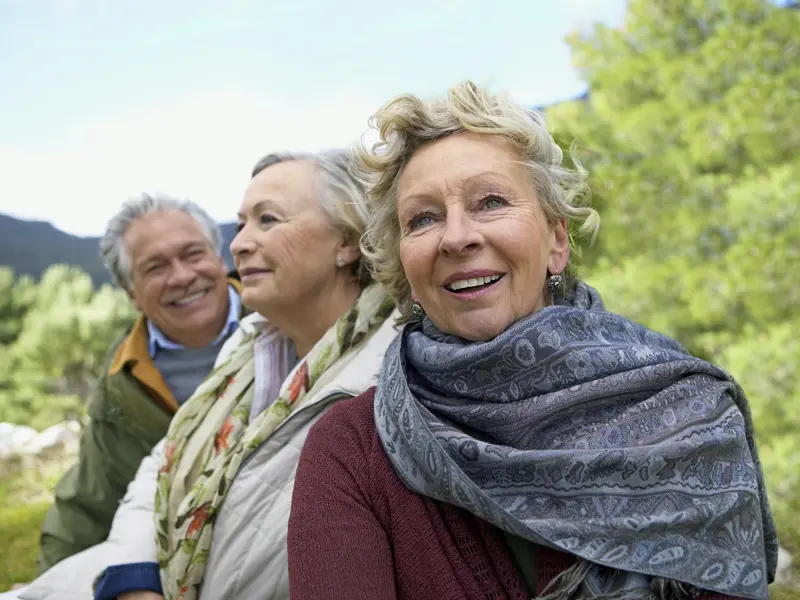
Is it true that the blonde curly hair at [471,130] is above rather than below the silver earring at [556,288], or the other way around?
above

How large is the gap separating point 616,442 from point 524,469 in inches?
6.8

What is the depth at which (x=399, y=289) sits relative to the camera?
1710 mm

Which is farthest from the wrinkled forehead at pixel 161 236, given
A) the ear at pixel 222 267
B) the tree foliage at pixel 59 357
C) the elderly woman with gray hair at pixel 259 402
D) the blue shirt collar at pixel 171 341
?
the tree foliage at pixel 59 357

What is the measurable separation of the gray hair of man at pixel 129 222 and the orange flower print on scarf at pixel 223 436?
45.7 inches

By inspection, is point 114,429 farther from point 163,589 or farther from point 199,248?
point 163,589

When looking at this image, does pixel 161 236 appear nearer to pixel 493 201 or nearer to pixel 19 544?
pixel 493 201

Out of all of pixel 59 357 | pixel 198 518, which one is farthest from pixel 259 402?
pixel 59 357

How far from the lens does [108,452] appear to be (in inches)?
108

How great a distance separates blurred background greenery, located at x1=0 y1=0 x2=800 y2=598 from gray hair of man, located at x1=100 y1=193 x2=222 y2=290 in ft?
7.32

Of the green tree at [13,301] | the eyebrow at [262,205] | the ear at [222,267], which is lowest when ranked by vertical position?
the green tree at [13,301]

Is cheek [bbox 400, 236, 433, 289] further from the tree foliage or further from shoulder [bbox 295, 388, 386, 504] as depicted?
the tree foliage

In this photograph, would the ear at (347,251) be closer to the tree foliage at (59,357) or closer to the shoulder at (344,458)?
the shoulder at (344,458)

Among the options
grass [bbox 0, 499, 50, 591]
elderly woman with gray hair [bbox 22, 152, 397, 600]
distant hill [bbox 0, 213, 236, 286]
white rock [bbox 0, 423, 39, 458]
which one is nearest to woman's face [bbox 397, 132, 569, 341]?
elderly woman with gray hair [bbox 22, 152, 397, 600]

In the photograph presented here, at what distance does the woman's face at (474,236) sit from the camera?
1.39 meters
